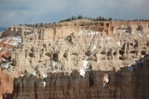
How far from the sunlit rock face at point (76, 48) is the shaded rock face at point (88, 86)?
2236 millimetres

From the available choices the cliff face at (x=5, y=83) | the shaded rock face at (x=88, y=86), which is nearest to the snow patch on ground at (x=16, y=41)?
the cliff face at (x=5, y=83)

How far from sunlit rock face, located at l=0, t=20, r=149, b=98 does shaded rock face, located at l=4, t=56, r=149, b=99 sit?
224cm

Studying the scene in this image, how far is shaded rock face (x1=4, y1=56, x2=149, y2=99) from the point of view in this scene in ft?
153

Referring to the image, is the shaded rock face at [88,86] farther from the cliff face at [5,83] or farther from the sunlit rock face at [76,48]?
the cliff face at [5,83]

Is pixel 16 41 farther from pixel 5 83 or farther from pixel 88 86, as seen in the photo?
pixel 88 86

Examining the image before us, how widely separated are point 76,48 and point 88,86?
1782 centimetres

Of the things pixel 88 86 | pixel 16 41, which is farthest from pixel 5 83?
pixel 16 41

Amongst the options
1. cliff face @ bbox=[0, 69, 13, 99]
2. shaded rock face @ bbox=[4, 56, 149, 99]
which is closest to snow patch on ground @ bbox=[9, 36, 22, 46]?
cliff face @ bbox=[0, 69, 13, 99]

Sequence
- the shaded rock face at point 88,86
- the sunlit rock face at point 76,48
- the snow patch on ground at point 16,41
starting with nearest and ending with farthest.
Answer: the shaded rock face at point 88,86 → the sunlit rock face at point 76,48 → the snow patch on ground at point 16,41

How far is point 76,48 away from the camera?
224 feet

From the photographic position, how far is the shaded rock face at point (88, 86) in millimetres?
46719

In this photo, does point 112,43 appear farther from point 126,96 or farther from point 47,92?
point 126,96

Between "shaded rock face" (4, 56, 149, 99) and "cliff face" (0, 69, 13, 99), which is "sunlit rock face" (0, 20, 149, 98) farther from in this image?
"shaded rock face" (4, 56, 149, 99)

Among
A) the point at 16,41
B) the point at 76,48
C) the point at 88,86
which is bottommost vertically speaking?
the point at 88,86
